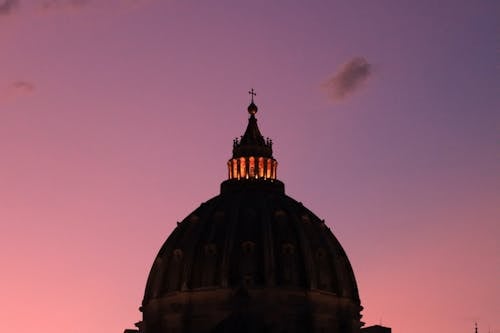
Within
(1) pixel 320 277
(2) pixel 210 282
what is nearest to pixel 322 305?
(1) pixel 320 277

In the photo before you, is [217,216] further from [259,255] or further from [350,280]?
[350,280]

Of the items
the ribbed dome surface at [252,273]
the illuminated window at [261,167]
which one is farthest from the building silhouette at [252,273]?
the illuminated window at [261,167]

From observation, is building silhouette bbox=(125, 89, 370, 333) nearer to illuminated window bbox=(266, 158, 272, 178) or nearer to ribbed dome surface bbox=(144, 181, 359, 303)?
ribbed dome surface bbox=(144, 181, 359, 303)

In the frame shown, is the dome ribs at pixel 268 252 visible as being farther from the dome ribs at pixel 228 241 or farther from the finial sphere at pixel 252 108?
the finial sphere at pixel 252 108

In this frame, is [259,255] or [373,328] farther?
[373,328]

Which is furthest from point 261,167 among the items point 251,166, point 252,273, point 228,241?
point 252,273

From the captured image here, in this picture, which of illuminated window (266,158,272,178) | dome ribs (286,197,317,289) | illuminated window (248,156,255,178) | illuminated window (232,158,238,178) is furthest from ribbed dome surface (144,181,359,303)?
illuminated window (232,158,238,178)

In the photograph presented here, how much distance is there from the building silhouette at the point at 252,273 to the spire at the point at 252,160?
3.68m

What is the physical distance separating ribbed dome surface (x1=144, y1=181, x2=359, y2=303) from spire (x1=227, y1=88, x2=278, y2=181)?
4.28 meters

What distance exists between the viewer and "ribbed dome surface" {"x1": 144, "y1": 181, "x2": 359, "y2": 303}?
101 metres

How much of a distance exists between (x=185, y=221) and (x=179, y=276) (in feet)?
22.1

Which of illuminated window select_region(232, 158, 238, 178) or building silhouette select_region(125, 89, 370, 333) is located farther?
illuminated window select_region(232, 158, 238, 178)

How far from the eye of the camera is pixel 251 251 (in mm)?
101500

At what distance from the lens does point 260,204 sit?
106562mm
